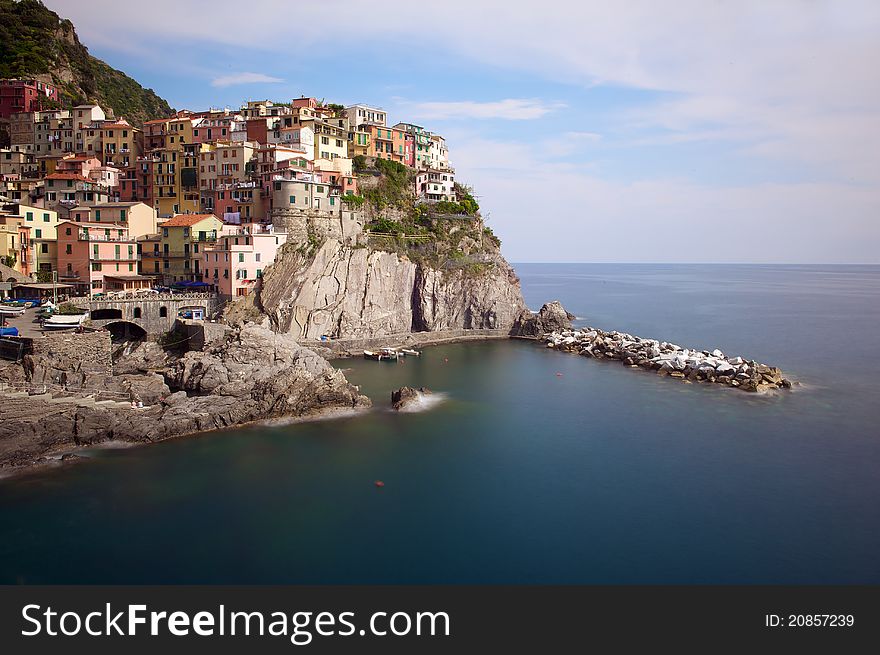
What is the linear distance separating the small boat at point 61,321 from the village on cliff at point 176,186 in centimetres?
563

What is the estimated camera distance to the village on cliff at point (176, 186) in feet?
136

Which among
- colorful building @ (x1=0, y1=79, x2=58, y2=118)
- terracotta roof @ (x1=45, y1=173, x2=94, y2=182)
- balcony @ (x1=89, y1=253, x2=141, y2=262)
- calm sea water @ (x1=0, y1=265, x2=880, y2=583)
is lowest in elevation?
calm sea water @ (x1=0, y1=265, x2=880, y2=583)

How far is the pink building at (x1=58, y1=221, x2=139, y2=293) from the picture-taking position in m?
40.8

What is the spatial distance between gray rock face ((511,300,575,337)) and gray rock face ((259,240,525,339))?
0.96 metres

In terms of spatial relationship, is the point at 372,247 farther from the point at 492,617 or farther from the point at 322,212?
the point at 492,617

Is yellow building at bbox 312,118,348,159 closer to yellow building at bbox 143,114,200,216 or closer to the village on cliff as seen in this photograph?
the village on cliff

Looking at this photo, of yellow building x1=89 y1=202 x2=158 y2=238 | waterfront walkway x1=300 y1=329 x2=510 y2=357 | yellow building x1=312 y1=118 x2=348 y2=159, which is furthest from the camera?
yellow building x1=312 y1=118 x2=348 y2=159

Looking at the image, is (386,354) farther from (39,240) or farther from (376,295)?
(39,240)

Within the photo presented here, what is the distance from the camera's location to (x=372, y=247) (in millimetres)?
52344

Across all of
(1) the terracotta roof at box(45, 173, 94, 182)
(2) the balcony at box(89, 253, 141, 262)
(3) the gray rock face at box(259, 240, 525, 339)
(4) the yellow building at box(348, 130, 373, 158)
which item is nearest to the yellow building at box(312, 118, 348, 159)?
(4) the yellow building at box(348, 130, 373, 158)

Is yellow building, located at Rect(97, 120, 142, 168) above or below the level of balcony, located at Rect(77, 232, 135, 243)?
above

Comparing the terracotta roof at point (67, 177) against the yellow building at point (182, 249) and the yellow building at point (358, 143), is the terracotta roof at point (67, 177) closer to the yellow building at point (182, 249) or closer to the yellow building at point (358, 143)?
the yellow building at point (182, 249)

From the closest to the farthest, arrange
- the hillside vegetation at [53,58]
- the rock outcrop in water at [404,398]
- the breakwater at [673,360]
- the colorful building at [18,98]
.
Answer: the rock outcrop in water at [404,398], the breakwater at [673,360], the colorful building at [18,98], the hillside vegetation at [53,58]

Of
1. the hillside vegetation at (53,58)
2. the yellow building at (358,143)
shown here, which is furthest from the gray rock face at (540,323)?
the hillside vegetation at (53,58)
